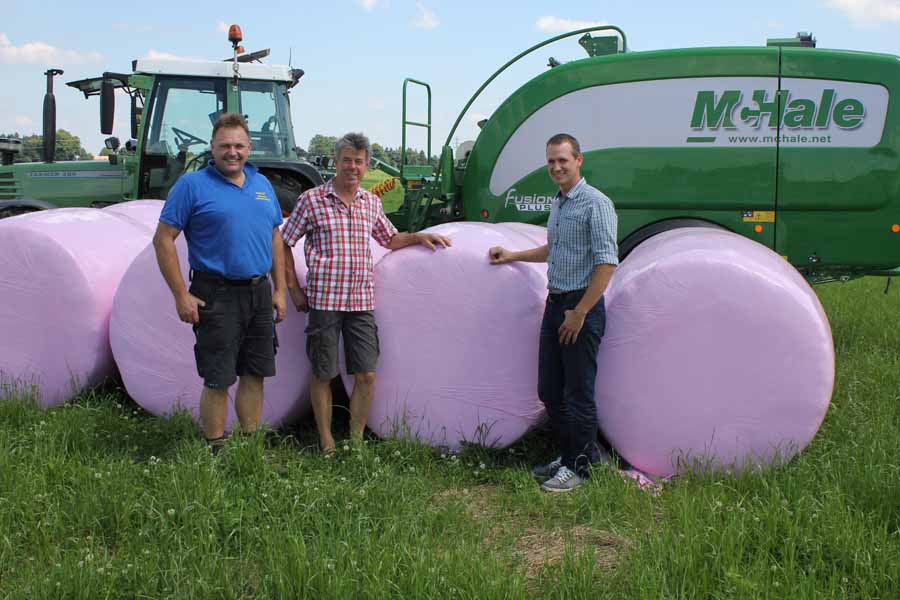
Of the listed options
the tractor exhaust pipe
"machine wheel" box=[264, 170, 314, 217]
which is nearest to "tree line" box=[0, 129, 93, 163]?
the tractor exhaust pipe

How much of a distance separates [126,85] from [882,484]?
7634mm

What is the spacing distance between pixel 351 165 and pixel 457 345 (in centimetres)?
110

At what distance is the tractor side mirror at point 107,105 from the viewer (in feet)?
24.0

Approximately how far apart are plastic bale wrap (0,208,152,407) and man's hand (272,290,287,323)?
1439 millimetres

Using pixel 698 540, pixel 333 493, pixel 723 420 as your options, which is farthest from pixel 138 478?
pixel 723 420

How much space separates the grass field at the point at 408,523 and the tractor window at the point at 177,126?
13.6 feet

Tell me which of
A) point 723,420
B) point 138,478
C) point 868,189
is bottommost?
point 138,478

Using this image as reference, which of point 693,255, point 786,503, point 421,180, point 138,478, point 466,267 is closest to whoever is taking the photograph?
point 786,503

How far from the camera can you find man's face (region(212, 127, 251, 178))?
3588 mm

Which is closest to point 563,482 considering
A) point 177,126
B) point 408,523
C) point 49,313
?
point 408,523

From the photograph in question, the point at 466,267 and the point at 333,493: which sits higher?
the point at 466,267

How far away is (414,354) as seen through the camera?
4113mm

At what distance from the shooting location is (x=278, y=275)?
12.9 feet

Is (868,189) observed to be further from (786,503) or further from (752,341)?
(786,503)
